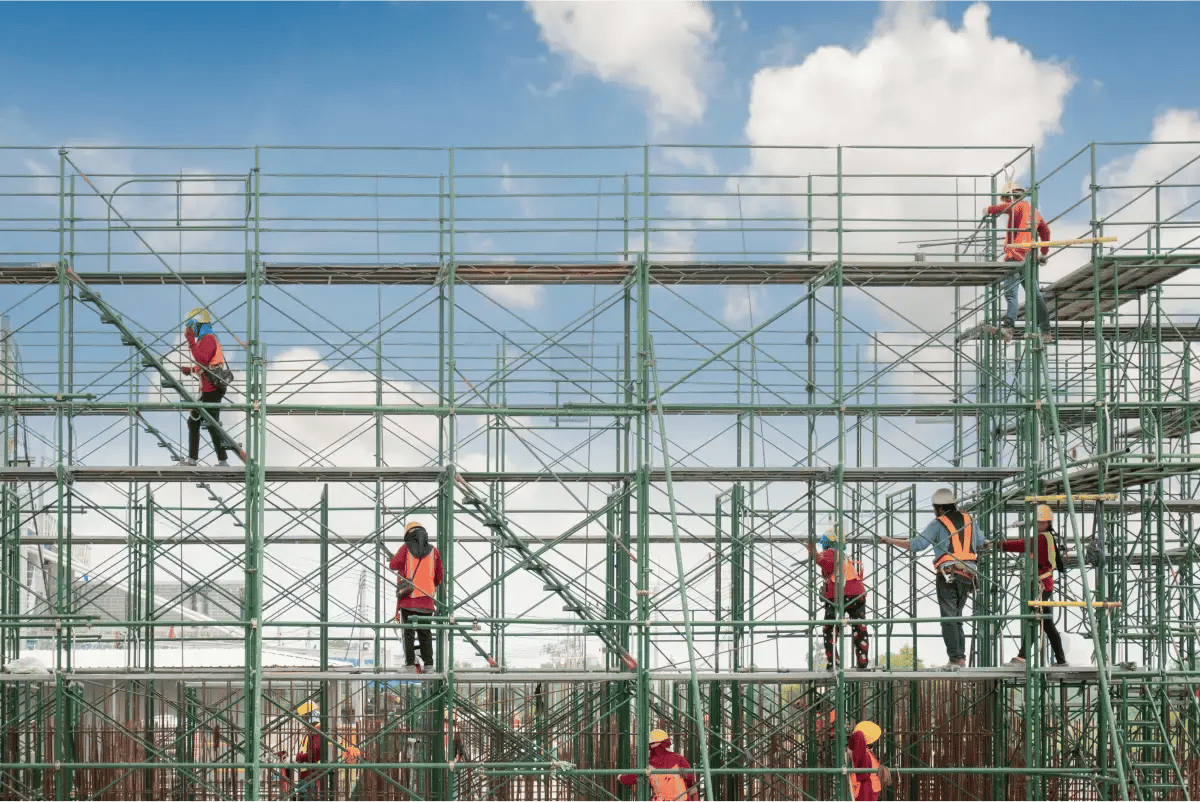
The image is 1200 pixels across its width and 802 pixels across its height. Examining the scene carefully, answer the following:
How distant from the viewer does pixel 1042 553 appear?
18719 millimetres

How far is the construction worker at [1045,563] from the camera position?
60.1 ft

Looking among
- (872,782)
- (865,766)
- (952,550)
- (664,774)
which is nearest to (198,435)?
(664,774)

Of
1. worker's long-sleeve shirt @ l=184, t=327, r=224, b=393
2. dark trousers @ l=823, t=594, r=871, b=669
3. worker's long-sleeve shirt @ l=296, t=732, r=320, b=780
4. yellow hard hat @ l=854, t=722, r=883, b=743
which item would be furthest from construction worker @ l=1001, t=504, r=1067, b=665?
worker's long-sleeve shirt @ l=184, t=327, r=224, b=393

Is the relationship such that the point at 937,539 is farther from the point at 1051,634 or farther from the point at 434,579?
the point at 434,579

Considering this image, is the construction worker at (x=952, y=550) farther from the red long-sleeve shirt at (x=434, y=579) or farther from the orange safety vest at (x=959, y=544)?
the red long-sleeve shirt at (x=434, y=579)

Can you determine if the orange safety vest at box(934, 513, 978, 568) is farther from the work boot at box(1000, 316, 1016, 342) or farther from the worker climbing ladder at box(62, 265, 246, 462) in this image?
the worker climbing ladder at box(62, 265, 246, 462)

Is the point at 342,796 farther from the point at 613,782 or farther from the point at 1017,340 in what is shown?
the point at 1017,340

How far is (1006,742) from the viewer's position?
19109 millimetres

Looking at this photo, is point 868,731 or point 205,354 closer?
point 868,731

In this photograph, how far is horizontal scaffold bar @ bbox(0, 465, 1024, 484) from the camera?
18.2 meters

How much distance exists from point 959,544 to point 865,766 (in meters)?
2.65

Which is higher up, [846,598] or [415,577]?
[415,577]

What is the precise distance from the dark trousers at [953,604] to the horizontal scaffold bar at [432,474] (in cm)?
131

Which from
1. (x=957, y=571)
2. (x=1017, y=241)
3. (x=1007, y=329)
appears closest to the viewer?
(x=957, y=571)
